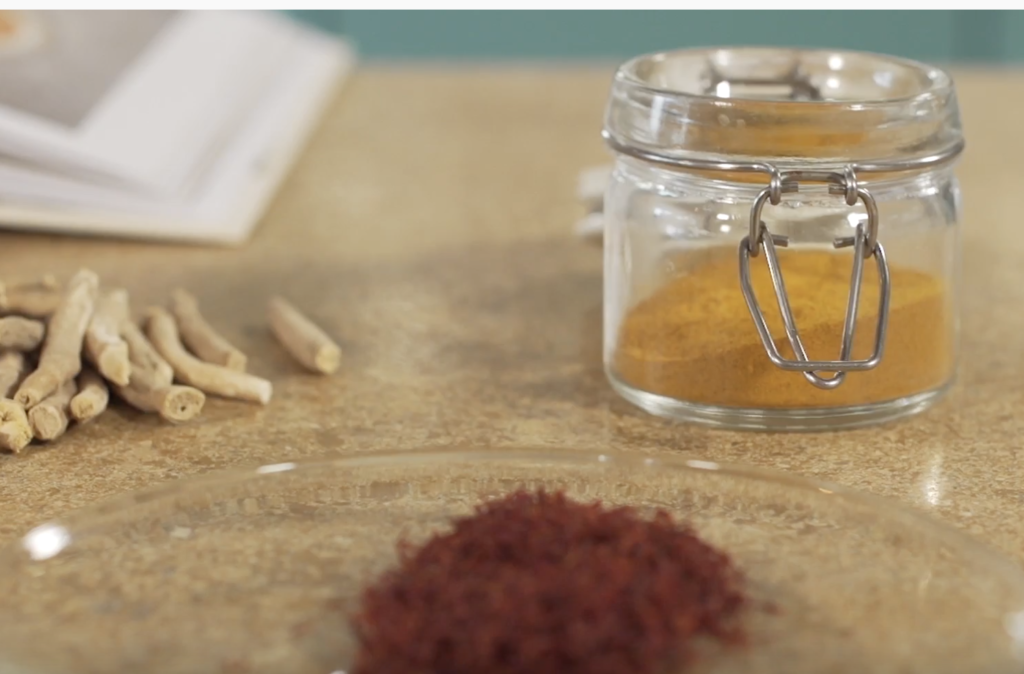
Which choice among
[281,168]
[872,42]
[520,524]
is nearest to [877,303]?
[520,524]

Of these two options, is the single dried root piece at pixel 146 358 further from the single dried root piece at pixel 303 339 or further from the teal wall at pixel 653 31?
the teal wall at pixel 653 31

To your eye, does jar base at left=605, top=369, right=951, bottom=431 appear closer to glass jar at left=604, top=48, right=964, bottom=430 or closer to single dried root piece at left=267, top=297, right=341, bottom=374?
glass jar at left=604, top=48, right=964, bottom=430

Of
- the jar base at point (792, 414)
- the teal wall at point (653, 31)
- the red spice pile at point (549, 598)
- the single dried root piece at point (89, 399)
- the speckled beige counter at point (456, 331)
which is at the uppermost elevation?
the red spice pile at point (549, 598)

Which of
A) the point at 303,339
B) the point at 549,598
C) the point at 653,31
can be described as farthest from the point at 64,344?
the point at 653,31

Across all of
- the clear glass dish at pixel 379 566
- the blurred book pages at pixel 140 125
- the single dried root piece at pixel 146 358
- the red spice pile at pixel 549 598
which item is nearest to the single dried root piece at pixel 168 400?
the single dried root piece at pixel 146 358

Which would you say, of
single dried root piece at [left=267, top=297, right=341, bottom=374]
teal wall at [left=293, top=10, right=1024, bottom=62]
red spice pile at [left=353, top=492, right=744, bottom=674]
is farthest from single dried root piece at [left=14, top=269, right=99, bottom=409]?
teal wall at [left=293, top=10, right=1024, bottom=62]

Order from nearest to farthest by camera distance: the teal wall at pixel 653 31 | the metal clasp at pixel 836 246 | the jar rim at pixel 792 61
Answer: the metal clasp at pixel 836 246, the jar rim at pixel 792 61, the teal wall at pixel 653 31

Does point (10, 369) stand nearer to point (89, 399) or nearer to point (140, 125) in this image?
point (89, 399)

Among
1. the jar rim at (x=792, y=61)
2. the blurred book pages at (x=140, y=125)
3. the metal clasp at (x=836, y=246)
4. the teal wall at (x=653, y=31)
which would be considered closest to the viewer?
the metal clasp at (x=836, y=246)
